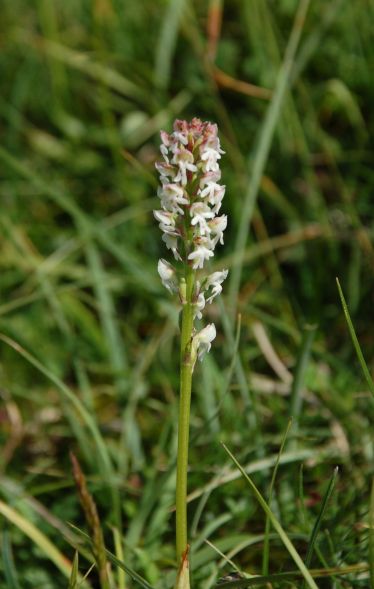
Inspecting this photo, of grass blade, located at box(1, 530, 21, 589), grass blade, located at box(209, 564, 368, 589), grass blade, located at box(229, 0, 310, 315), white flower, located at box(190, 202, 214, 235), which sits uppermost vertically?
grass blade, located at box(229, 0, 310, 315)

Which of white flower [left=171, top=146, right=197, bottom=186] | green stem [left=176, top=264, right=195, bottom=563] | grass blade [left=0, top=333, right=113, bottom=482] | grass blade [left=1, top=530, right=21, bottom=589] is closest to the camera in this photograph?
white flower [left=171, top=146, right=197, bottom=186]

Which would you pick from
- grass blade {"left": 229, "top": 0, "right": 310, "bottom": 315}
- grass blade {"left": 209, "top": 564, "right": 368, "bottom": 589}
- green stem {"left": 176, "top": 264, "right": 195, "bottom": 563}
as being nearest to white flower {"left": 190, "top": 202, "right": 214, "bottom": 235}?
green stem {"left": 176, "top": 264, "right": 195, "bottom": 563}

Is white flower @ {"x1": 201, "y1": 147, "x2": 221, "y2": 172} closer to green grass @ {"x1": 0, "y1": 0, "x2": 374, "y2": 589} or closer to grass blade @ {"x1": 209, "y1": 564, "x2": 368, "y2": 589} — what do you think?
green grass @ {"x1": 0, "y1": 0, "x2": 374, "y2": 589}

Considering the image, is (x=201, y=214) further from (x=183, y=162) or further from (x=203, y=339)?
(x=203, y=339)

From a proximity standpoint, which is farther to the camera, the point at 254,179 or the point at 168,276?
the point at 254,179

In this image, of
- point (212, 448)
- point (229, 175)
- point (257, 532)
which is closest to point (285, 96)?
point (229, 175)

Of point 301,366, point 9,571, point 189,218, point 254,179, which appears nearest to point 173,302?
point 254,179

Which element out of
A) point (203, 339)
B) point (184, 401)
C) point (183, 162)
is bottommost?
point (184, 401)
